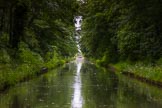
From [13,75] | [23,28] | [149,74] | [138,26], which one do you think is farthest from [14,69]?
Result: [138,26]

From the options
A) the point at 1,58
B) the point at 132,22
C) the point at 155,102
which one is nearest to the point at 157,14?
the point at 132,22

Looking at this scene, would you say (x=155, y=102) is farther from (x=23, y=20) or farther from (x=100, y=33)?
(x=100, y=33)

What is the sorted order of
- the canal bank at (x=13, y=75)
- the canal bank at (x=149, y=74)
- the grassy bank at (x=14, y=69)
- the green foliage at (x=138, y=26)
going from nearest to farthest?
1. the canal bank at (x=13, y=75)
2. the grassy bank at (x=14, y=69)
3. the canal bank at (x=149, y=74)
4. the green foliage at (x=138, y=26)

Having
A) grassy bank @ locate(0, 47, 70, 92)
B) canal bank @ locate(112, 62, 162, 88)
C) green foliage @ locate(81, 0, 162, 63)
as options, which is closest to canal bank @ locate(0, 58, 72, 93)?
grassy bank @ locate(0, 47, 70, 92)

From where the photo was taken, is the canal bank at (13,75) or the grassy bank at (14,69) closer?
the canal bank at (13,75)

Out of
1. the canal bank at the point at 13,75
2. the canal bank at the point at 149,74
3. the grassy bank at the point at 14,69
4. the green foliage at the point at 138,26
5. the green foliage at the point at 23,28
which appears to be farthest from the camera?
the green foliage at the point at 138,26

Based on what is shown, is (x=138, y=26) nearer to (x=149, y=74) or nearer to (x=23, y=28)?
(x=149, y=74)

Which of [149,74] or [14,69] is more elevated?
[14,69]

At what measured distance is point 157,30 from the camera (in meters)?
40.6

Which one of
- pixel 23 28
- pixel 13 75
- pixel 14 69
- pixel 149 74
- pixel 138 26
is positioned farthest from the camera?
pixel 138 26

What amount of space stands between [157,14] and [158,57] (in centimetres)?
437

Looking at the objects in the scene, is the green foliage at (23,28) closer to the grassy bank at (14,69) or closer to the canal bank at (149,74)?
the grassy bank at (14,69)

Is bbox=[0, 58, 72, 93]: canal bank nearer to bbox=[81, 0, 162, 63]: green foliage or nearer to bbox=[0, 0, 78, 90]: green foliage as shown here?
bbox=[0, 0, 78, 90]: green foliage

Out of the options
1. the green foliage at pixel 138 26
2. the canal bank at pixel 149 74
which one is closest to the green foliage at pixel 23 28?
the green foliage at pixel 138 26
